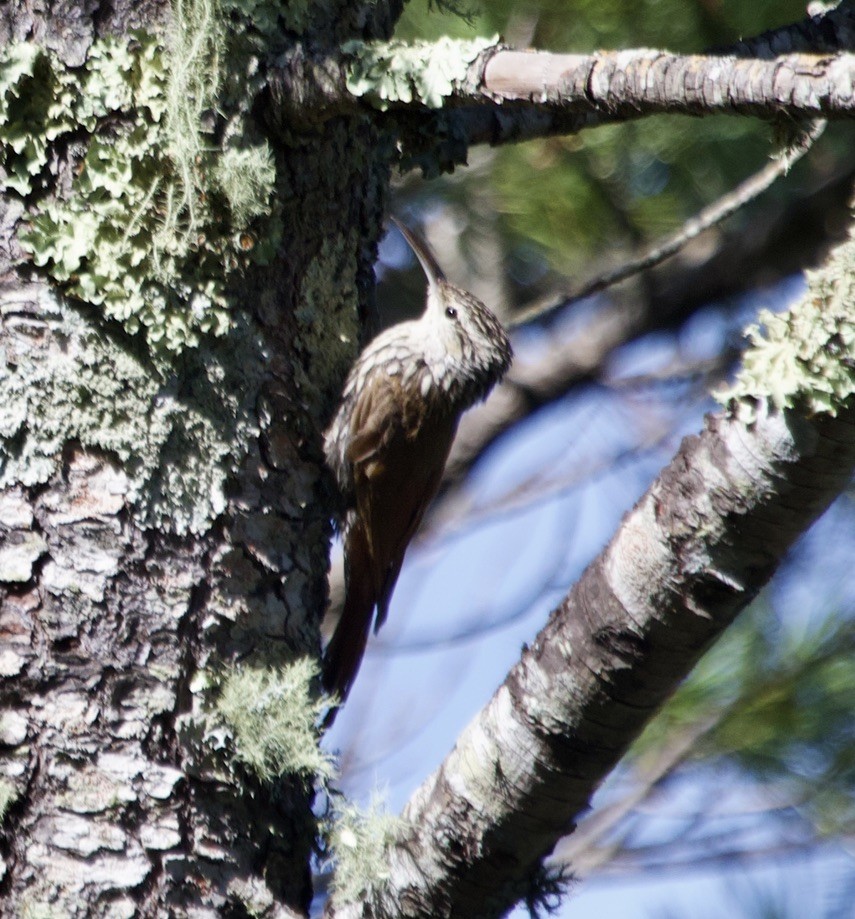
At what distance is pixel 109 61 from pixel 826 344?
1409mm

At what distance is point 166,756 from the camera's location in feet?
7.13

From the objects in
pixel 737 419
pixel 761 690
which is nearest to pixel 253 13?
pixel 737 419

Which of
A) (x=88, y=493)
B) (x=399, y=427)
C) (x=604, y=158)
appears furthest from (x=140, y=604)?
(x=604, y=158)

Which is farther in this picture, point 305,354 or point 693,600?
point 305,354

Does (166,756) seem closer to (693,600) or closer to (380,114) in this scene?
(693,600)

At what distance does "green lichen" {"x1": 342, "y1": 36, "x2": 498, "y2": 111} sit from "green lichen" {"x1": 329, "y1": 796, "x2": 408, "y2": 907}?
1.22 meters

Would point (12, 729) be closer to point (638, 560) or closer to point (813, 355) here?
point (638, 560)

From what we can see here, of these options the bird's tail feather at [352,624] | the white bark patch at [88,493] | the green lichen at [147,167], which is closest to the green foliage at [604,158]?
the bird's tail feather at [352,624]

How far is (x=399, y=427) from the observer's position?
154 inches

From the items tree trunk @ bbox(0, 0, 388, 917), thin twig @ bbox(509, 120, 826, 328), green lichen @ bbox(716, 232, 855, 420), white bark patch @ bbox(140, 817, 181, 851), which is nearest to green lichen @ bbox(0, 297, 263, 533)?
tree trunk @ bbox(0, 0, 388, 917)

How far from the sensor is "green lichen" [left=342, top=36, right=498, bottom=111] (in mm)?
2061

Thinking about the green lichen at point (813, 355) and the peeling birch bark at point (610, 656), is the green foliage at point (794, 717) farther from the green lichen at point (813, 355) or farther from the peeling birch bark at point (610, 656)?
the green lichen at point (813, 355)

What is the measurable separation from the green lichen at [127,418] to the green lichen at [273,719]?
303 millimetres

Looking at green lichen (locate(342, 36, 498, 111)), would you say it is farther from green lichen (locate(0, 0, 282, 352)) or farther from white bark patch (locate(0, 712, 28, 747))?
white bark patch (locate(0, 712, 28, 747))
